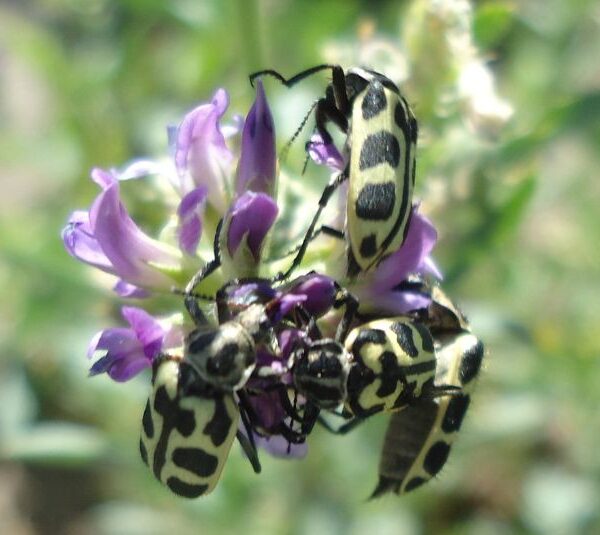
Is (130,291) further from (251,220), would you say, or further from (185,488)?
(185,488)

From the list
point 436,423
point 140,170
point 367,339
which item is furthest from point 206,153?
point 436,423

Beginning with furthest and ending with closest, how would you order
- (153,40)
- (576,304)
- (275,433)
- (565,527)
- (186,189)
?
(153,40) < (576,304) < (565,527) < (186,189) < (275,433)

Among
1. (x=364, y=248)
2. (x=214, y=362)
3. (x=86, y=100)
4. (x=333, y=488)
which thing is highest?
(x=364, y=248)

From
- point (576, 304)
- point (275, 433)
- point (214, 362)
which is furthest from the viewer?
point (576, 304)

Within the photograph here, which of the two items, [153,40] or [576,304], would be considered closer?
[576,304]

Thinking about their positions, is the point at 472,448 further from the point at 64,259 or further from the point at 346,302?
the point at 346,302

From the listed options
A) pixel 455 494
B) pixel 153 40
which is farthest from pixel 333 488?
pixel 153 40
